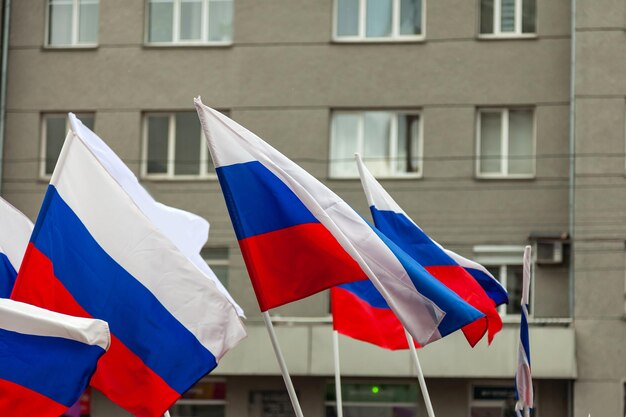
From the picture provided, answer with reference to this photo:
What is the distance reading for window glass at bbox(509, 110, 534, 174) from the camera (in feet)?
83.9

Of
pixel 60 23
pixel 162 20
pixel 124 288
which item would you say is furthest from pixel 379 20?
pixel 124 288

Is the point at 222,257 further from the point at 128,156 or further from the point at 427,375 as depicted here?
the point at 427,375

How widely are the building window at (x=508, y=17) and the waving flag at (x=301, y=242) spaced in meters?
15.9

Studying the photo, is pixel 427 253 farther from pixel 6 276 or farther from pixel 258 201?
pixel 6 276

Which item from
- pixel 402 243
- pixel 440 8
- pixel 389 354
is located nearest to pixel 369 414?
pixel 389 354

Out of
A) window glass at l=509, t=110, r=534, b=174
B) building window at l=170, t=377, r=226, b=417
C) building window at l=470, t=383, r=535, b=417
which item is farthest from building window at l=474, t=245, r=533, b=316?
building window at l=170, t=377, r=226, b=417

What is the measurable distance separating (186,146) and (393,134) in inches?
146

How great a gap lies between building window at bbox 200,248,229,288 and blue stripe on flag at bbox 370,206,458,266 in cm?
1308

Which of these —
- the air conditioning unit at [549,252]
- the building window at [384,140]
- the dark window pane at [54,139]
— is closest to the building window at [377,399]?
the air conditioning unit at [549,252]

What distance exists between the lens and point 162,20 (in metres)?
26.7

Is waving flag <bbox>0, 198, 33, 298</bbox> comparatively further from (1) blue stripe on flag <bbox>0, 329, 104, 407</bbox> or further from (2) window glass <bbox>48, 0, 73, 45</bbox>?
(2) window glass <bbox>48, 0, 73, 45</bbox>

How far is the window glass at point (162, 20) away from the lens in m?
26.7

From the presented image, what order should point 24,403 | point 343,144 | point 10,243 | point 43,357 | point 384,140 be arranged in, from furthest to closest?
1. point 343,144
2. point 384,140
3. point 10,243
4. point 24,403
5. point 43,357

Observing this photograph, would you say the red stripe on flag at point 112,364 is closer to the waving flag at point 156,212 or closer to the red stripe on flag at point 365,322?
the waving flag at point 156,212
